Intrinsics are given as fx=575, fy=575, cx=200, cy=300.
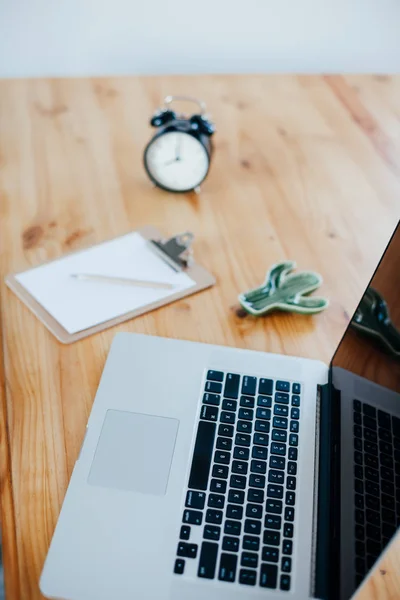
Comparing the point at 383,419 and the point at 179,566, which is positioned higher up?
Answer: the point at 383,419

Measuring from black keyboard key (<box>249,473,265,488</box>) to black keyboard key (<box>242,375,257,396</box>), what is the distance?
117mm

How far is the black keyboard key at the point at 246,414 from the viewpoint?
0.75 metres

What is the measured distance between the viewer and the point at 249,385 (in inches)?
30.8

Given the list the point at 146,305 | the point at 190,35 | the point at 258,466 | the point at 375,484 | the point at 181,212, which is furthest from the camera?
the point at 190,35

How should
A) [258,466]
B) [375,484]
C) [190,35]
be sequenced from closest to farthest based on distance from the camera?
[375,484]
[258,466]
[190,35]

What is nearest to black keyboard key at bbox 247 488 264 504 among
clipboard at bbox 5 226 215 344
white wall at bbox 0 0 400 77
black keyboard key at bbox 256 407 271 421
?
black keyboard key at bbox 256 407 271 421

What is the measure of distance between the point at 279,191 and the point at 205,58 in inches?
24.0

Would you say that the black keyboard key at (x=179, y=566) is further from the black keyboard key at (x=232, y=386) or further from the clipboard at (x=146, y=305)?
the clipboard at (x=146, y=305)

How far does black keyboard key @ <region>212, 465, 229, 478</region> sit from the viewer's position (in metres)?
0.69

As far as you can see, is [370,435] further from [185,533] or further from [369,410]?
[185,533]

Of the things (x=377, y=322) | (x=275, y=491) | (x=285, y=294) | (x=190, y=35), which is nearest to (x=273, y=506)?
(x=275, y=491)

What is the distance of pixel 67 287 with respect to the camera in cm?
91

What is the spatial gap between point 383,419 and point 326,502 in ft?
0.42

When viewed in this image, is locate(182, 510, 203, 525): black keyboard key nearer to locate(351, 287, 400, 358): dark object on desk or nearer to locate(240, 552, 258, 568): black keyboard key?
locate(240, 552, 258, 568): black keyboard key
